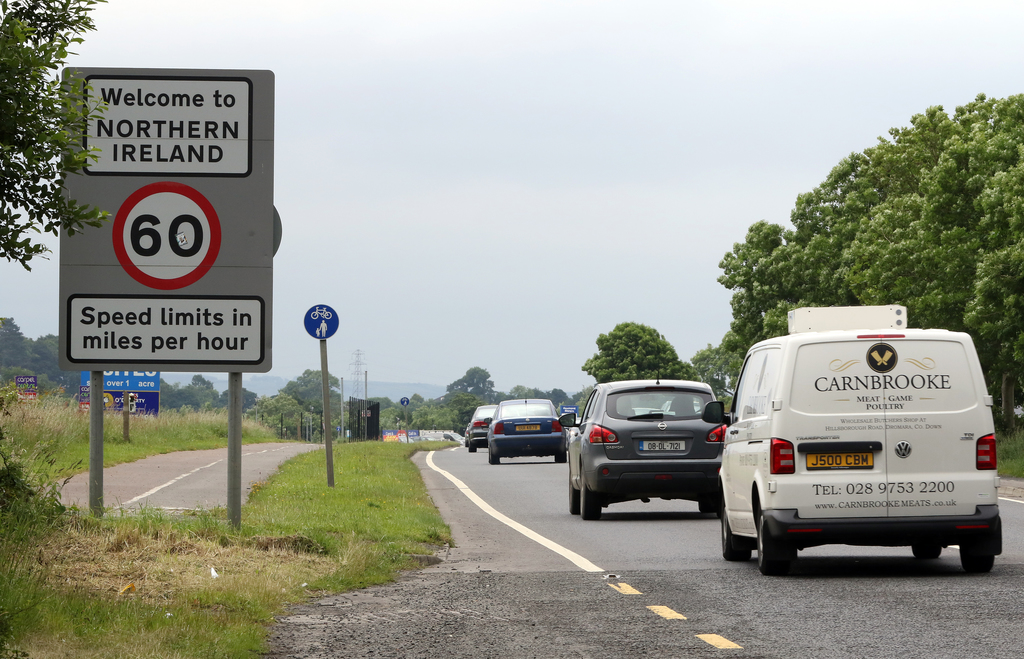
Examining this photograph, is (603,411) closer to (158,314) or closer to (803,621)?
(158,314)

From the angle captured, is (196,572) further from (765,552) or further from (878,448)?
(878,448)

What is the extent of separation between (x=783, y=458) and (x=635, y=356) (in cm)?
11627

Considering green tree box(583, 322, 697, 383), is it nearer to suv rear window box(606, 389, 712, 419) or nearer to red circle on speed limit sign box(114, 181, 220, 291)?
suv rear window box(606, 389, 712, 419)

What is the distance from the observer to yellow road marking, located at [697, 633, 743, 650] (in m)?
7.60

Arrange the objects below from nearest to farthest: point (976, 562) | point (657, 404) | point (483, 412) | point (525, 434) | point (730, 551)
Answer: point (976, 562)
point (730, 551)
point (657, 404)
point (525, 434)
point (483, 412)

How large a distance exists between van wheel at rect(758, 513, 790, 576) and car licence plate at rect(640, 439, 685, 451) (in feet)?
20.2

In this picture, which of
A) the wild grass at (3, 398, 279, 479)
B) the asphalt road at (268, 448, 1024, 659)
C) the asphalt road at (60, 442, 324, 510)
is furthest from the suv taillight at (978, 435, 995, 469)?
the asphalt road at (60, 442, 324, 510)

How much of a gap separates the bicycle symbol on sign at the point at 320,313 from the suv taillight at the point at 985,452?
46.6 ft

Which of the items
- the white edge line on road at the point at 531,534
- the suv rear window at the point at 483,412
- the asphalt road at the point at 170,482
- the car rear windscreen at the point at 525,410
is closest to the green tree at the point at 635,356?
the suv rear window at the point at 483,412

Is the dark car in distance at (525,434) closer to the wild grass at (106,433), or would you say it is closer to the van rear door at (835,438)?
the wild grass at (106,433)

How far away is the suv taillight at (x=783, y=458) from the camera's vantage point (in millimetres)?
10984

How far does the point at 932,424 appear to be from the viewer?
36.1ft

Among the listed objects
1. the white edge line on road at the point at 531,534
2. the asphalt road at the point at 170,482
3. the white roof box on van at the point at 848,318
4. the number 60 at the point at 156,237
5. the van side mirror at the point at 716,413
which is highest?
the number 60 at the point at 156,237

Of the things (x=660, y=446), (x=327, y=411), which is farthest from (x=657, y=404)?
(x=327, y=411)
